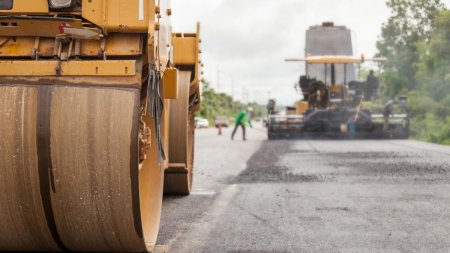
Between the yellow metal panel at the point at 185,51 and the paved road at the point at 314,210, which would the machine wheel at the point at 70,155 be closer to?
the paved road at the point at 314,210

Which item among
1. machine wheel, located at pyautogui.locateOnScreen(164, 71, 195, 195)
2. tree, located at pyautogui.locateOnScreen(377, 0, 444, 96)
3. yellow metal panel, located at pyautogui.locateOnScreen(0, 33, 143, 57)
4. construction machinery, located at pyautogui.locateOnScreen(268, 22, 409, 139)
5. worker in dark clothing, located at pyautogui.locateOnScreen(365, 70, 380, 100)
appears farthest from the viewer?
tree, located at pyautogui.locateOnScreen(377, 0, 444, 96)

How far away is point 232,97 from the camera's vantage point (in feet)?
451

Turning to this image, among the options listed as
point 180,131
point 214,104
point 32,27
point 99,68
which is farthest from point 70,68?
point 214,104

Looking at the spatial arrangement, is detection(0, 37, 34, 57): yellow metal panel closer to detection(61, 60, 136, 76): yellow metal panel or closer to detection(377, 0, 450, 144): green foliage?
detection(61, 60, 136, 76): yellow metal panel

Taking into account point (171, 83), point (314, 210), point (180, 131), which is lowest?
point (314, 210)

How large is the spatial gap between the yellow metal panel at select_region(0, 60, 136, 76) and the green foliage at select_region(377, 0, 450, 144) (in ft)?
64.8

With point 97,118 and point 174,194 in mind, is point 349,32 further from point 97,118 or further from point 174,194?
point 97,118

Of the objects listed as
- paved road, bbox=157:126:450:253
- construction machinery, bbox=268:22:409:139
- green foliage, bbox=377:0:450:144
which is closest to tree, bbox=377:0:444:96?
green foliage, bbox=377:0:450:144

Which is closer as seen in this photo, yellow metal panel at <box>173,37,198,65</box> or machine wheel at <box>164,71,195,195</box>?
machine wheel at <box>164,71,195,195</box>

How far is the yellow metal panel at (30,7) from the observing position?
396cm

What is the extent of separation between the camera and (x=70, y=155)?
3652 millimetres

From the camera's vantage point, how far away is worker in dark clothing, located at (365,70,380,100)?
23.1 metres

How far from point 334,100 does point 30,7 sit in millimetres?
20051

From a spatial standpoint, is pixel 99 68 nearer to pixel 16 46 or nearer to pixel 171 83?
pixel 16 46
